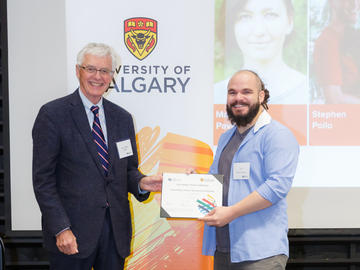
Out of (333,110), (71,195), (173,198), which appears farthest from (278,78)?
(71,195)

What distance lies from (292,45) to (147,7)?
1208mm

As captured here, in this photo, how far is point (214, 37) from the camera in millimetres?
2807

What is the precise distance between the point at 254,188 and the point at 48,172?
3.57 ft

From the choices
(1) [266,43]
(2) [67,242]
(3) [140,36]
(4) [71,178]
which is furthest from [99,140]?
(1) [266,43]

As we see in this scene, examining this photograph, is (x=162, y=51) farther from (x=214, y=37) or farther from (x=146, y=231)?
(x=146, y=231)

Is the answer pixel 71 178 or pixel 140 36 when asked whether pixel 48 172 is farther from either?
pixel 140 36

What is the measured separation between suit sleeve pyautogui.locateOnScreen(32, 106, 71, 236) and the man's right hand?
0.04 meters

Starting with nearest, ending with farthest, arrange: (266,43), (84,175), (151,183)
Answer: (84,175) → (151,183) → (266,43)

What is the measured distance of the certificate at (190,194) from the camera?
1.90 m

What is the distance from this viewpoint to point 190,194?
77.0 inches

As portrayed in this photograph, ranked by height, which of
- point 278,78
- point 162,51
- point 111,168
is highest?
point 162,51

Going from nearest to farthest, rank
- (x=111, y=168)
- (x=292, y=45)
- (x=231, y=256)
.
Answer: (x=231, y=256) → (x=111, y=168) → (x=292, y=45)

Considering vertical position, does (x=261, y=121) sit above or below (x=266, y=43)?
below

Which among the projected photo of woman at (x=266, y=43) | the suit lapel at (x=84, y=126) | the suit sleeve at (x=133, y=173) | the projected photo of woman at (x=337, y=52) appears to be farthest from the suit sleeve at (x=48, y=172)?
the projected photo of woman at (x=337, y=52)
